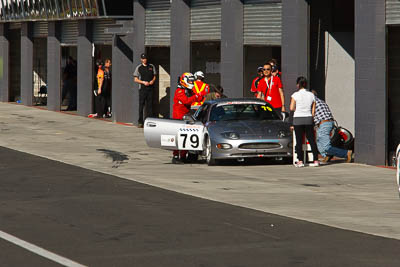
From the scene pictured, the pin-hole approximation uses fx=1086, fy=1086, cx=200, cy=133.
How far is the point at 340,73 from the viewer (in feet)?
78.5

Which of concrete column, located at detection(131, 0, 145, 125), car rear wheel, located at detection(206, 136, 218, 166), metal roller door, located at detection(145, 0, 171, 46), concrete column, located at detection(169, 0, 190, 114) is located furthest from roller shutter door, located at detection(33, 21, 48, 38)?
car rear wheel, located at detection(206, 136, 218, 166)

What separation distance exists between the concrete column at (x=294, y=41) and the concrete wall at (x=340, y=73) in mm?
968

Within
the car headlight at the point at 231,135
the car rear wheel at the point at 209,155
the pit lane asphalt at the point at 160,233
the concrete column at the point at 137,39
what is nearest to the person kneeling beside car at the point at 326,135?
the car headlight at the point at 231,135

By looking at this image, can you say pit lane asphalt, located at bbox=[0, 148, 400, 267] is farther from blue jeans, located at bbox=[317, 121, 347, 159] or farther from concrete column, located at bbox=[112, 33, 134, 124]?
concrete column, located at bbox=[112, 33, 134, 124]

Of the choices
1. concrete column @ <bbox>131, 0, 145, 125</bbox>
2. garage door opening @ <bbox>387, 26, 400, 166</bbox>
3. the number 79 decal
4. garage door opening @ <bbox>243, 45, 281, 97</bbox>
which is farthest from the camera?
concrete column @ <bbox>131, 0, 145, 125</bbox>

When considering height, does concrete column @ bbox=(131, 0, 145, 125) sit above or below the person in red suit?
above

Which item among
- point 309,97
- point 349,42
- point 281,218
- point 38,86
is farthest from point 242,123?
point 38,86

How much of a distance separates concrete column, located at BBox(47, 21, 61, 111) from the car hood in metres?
19.0

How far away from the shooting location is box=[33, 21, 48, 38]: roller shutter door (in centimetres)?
4025

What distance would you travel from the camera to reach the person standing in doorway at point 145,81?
30.2 metres

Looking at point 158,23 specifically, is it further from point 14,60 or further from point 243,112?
point 14,60

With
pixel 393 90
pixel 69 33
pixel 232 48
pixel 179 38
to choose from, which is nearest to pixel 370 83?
pixel 393 90

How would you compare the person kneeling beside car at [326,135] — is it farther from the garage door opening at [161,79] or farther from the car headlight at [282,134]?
the garage door opening at [161,79]

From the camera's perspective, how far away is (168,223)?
485 inches
